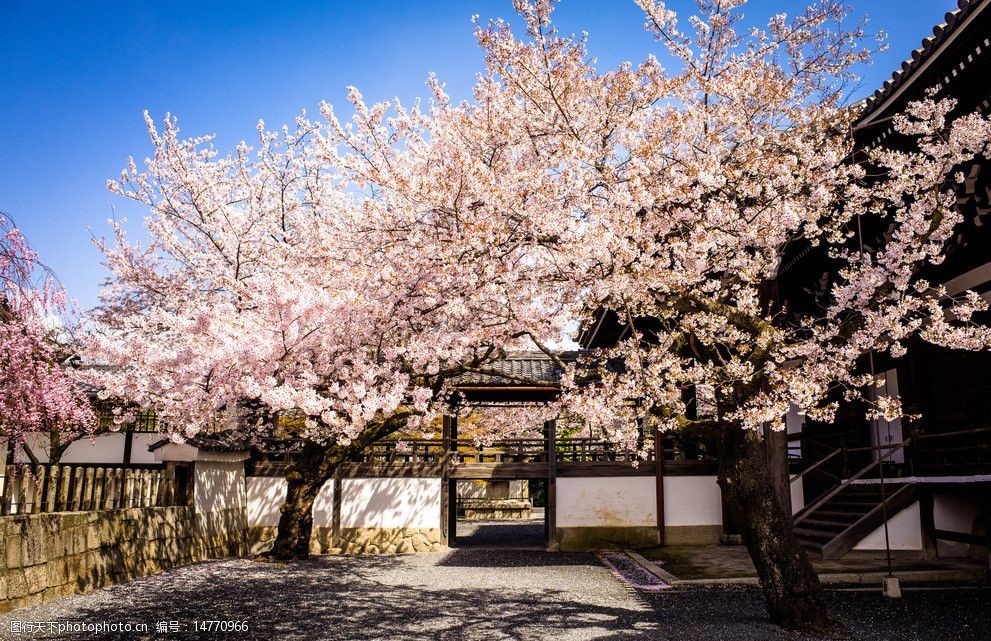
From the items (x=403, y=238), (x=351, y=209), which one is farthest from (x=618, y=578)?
(x=351, y=209)

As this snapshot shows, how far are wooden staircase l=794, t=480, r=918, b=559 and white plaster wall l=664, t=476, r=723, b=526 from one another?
164 inches

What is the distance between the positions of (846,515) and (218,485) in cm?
1312

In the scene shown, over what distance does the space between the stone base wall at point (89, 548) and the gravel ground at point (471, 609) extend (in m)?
0.32

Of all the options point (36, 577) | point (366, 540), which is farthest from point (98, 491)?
point (366, 540)

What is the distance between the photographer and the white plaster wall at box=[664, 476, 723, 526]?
56.1 ft

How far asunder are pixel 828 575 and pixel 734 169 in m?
6.48

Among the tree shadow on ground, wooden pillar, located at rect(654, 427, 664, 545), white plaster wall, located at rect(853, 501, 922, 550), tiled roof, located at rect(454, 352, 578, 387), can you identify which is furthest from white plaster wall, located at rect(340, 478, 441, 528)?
white plaster wall, located at rect(853, 501, 922, 550)

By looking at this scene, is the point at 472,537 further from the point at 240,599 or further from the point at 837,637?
the point at 837,637

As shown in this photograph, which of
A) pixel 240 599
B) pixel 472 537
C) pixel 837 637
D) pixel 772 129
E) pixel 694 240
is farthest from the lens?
pixel 472 537

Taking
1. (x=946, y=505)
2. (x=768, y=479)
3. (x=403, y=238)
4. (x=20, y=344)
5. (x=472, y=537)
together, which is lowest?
(x=472, y=537)

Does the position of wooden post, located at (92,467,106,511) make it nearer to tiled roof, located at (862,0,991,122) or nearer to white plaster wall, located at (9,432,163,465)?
white plaster wall, located at (9,432,163,465)

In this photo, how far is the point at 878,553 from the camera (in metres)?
12.2

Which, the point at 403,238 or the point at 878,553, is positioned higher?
the point at 403,238

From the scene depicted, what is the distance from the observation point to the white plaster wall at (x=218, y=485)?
1438 centimetres
